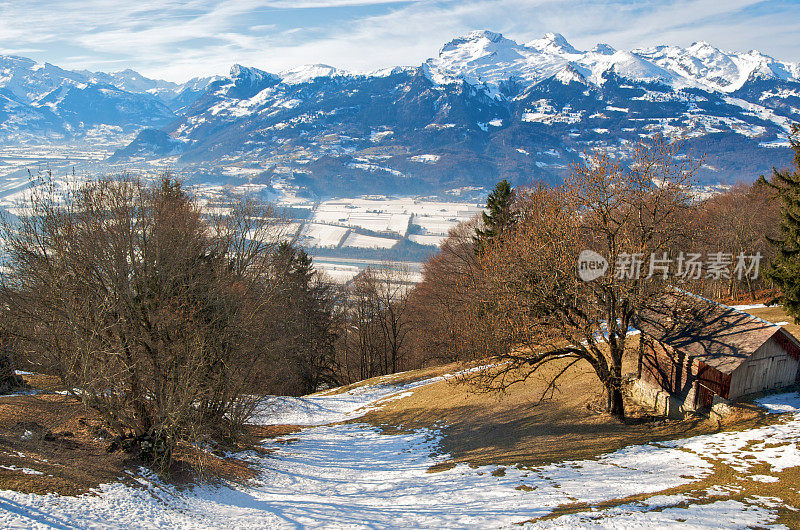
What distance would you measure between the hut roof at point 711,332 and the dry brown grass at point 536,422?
2.23 metres

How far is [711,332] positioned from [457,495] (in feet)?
44.6

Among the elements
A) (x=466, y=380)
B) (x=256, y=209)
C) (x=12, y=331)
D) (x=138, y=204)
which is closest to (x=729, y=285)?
(x=466, y=380)

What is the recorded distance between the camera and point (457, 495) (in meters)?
14.7

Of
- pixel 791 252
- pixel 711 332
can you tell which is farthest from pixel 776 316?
pixel 711 332

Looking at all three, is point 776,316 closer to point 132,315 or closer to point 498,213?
point 498,213

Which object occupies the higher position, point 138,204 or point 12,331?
point 138,204

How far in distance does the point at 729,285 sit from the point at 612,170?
136 feet

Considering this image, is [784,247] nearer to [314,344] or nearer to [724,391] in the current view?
[724,391]

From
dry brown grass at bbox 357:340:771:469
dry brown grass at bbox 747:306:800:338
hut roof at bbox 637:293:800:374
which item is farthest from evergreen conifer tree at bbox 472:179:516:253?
hut roof at bbox 637:293:800:374

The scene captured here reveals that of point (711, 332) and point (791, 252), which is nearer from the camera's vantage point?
point (711, 332)

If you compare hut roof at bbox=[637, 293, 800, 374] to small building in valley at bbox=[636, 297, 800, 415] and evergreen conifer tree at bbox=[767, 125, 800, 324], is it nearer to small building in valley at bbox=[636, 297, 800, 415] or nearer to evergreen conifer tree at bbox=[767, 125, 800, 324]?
small building in valley at bbox=[636, 297, 800, 415]

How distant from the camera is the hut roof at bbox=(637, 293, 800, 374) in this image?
710 inches

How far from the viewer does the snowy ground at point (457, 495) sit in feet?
36.6

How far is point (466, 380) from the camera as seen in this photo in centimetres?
2008
